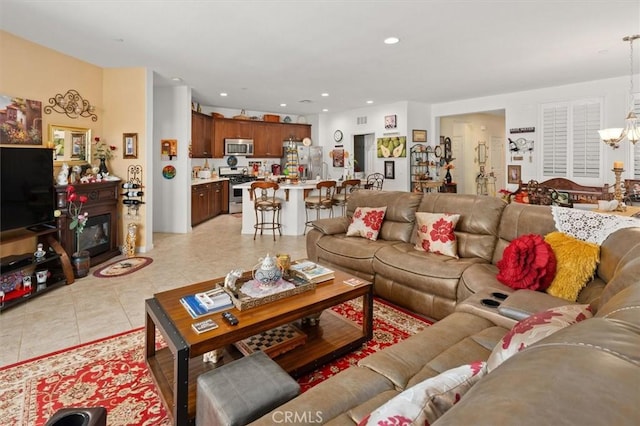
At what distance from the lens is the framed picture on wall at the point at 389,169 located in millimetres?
8383

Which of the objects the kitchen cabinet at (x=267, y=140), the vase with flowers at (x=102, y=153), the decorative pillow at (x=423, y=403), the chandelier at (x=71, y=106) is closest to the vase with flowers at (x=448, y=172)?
the kitchen cabinet at (x=267, y=140)

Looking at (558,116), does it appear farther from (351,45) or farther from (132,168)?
(132,168)

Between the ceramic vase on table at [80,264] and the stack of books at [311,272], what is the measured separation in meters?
2.83

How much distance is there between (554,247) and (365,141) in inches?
294

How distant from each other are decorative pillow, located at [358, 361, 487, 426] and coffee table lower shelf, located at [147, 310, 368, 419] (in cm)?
123

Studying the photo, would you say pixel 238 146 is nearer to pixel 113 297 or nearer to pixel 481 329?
pixel 113 297

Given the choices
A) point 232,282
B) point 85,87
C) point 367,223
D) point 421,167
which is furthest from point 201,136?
point 232,282

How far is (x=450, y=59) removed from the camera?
4645 millimetres

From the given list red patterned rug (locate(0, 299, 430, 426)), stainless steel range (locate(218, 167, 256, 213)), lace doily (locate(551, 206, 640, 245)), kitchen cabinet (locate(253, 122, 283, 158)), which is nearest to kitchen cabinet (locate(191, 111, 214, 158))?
stainless steel range (locate(218, 167, 256, 213))

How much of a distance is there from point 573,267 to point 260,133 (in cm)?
829

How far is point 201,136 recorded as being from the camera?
802cm

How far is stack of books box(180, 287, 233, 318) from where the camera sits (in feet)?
6.42

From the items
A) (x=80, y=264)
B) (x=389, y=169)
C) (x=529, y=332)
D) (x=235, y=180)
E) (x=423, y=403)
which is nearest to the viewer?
(x=423, y=403)

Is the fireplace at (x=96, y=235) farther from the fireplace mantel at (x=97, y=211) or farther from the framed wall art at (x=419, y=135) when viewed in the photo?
the framed wall art at (x=419, y=135)
